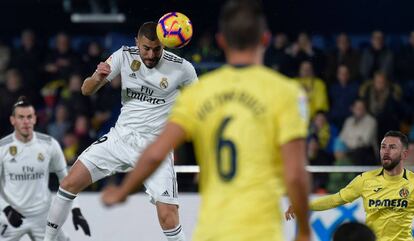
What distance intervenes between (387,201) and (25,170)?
3.94 metres

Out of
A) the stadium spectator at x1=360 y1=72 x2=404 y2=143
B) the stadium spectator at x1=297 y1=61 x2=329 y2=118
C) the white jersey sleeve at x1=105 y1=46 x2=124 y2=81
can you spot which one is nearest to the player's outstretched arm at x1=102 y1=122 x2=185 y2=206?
the white jersey sleeve at x1=105 y1=46 x2=124 y2=81

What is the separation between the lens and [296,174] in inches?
165

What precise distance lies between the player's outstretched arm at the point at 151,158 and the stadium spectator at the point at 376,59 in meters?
10.3

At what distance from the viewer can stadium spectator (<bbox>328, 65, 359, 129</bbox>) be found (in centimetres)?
1391

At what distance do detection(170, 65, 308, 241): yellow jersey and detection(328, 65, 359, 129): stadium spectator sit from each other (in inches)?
381

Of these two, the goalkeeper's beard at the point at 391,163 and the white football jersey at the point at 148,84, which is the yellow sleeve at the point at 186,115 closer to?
the white football jersey at the point at 148,84

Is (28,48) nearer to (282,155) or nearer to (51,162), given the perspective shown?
(51,162)

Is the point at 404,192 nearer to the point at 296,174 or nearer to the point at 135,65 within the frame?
the point at 135,65

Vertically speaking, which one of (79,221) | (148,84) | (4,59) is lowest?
(79,221)

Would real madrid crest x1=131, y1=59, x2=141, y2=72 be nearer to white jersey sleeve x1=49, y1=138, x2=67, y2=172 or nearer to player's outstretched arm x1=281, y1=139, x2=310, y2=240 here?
white jersey sleeve x1=49, y1=138, x2=67, y2=172

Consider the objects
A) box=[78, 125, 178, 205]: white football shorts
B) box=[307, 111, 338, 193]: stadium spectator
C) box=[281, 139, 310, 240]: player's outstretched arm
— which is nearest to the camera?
box=[281, 139, 310, 240]: player's outstretched arm

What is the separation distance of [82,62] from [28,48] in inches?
39.6

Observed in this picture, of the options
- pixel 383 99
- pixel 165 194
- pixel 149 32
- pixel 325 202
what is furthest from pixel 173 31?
pixel 383 99

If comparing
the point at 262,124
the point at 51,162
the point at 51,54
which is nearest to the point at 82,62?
the point at 51,54
